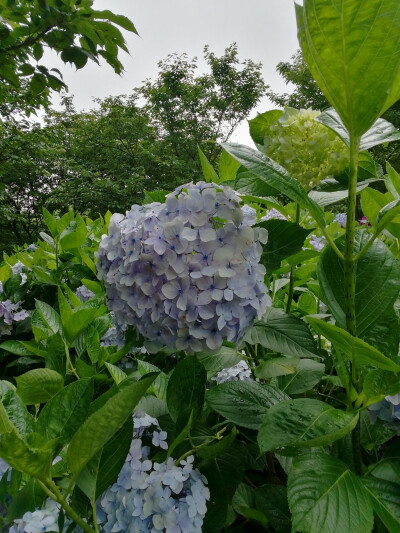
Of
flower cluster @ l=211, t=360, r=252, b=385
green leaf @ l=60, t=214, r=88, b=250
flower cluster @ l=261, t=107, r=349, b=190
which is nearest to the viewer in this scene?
flower cluster @ l=261, t=107, r=349, b=190

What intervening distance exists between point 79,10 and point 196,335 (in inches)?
99.4

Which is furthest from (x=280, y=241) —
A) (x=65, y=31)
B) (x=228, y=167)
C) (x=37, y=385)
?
(x=65, y=31)

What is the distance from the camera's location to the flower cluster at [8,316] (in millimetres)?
1906

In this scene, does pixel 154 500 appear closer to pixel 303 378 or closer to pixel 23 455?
pixel 23 455

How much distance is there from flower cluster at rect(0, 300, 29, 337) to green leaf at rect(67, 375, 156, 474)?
1505 mm

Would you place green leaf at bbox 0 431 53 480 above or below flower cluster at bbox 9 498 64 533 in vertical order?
above

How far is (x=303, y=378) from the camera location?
87cm

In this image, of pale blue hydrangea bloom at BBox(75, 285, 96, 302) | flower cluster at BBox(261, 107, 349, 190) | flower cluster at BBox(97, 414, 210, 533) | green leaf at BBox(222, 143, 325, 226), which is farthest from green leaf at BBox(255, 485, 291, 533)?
pale blue hydrangea bloom at BBox(75, 285, 96, 302)

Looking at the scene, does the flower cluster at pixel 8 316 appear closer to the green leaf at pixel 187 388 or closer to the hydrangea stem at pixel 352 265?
the green leaf at pixel 187 388

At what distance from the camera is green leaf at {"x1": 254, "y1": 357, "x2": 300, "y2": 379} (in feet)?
2.59

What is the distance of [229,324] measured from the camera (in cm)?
70

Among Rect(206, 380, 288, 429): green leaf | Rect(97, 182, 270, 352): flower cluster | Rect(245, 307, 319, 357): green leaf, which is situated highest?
Rect(97, 182, 270, 352): flower cluster

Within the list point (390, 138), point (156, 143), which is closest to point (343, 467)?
point (390, 138)

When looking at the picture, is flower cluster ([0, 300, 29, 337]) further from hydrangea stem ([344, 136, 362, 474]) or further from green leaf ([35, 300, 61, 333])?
hydrangea stem ([344, 136, 362, 474])
